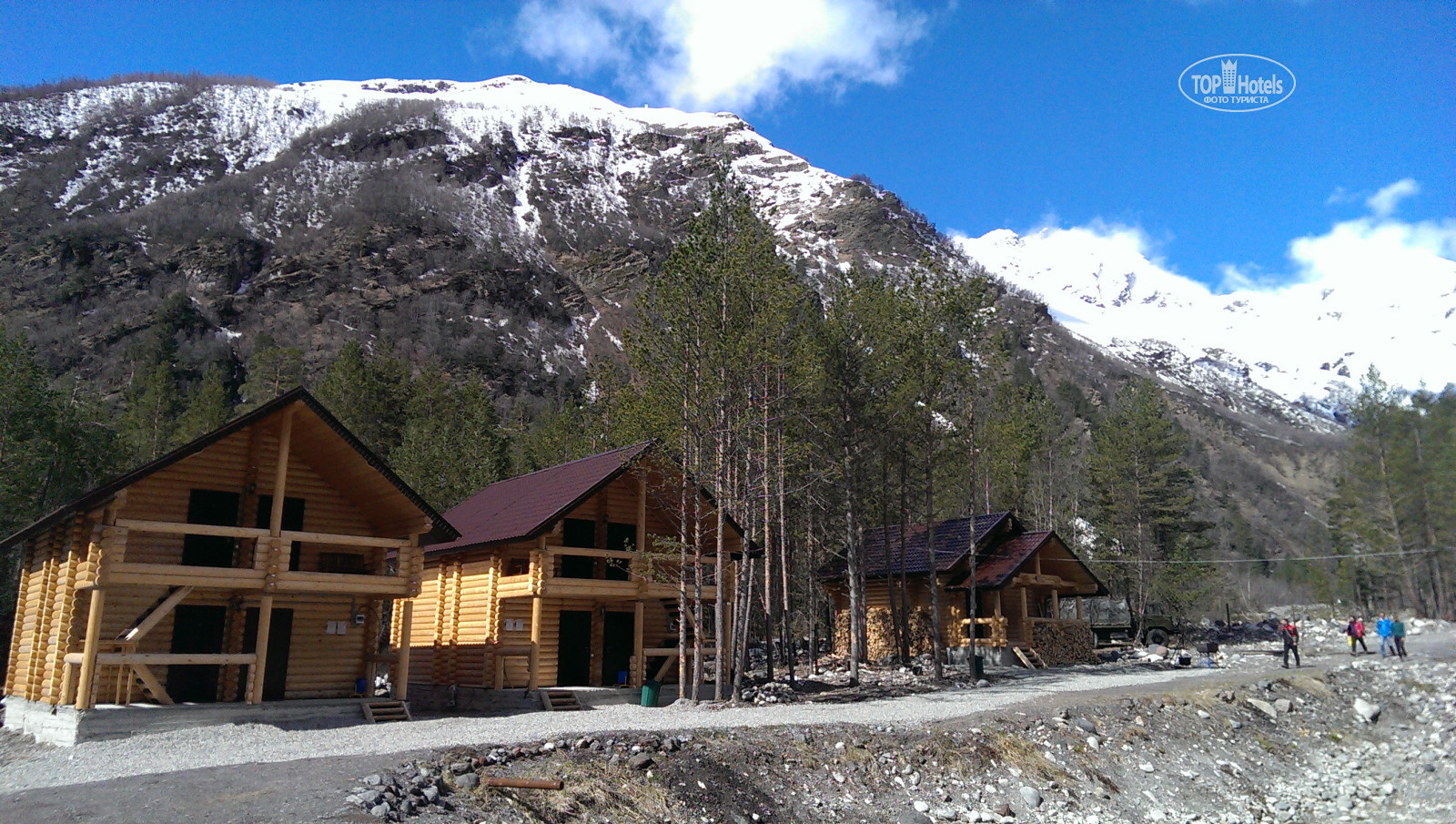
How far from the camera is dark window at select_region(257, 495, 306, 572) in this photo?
69.2 feet

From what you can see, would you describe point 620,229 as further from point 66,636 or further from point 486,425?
point 66,636

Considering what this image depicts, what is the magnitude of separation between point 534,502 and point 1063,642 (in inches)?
896

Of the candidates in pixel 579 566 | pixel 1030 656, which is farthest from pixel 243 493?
pixel 1030 656

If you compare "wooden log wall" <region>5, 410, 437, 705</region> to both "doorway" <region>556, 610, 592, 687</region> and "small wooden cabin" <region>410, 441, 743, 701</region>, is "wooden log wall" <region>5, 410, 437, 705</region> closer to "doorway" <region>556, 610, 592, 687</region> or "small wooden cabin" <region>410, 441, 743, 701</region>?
"small wooden cabin" <region>410, 441, 743, 701</region>

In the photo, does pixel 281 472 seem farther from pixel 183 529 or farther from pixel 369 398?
pixel 369 398

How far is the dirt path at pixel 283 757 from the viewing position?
10.9 meters

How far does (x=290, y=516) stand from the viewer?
2152 cm

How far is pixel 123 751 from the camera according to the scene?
15.6 meters

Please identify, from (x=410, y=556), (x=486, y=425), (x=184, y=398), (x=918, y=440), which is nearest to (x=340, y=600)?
(x=410, y=556)

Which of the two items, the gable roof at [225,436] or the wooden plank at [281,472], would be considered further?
the wooden plank at [281,472]

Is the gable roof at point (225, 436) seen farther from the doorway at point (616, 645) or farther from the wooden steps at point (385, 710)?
the doorway at point (616, 645)

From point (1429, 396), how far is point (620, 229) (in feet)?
408

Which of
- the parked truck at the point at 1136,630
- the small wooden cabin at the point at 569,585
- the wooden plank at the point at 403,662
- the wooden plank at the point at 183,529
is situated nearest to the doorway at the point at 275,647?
the wooden plank at the point at 403,662

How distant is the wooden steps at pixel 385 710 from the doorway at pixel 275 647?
2439mm
